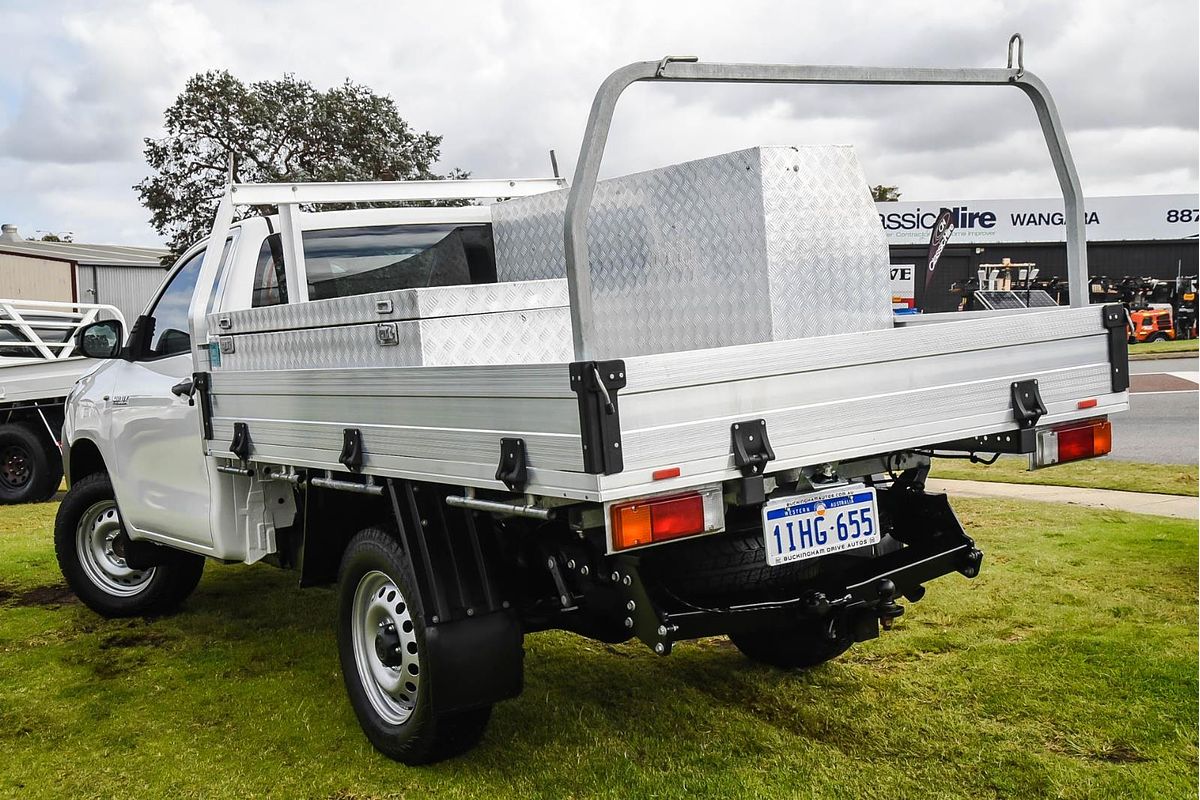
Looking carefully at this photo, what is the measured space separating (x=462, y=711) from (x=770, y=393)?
1481 millimetres

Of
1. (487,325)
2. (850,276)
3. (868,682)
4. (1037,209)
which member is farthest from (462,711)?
(1037,209)

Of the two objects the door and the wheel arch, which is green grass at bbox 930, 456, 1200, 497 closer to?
the door

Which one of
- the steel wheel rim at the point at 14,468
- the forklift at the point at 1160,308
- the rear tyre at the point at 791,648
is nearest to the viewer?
the rear tyre at the point at 791,648

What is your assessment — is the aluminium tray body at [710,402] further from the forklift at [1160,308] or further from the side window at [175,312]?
the forklift at [1160,308]

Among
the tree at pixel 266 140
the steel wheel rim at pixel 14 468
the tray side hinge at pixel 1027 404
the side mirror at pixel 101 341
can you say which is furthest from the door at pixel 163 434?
the tree at pixel 266 140

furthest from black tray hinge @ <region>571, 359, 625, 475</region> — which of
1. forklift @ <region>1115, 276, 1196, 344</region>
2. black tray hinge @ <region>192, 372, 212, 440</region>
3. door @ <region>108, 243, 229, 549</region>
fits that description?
forklift @ <region>1115, 276, 1196, 344</region>

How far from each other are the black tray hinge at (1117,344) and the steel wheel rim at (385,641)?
98.2 inches

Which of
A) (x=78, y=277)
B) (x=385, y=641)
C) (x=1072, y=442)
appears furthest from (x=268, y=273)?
(x=78, y=277)

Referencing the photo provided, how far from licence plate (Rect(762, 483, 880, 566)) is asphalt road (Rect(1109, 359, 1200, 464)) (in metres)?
8.23

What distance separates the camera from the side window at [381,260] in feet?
15.2

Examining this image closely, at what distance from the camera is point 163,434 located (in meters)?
4.99

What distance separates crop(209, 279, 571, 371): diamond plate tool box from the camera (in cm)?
349

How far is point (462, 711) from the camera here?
3.47m

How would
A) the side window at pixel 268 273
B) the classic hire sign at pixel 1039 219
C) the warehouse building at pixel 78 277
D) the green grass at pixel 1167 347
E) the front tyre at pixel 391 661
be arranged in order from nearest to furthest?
the front tyre at pixel 391 661 < the side window at pixel 268 273 < the green grass at pixel 1167 347 < the classic hire sign at pixel 1039 219 < the warehouse building at pixel 78 277
